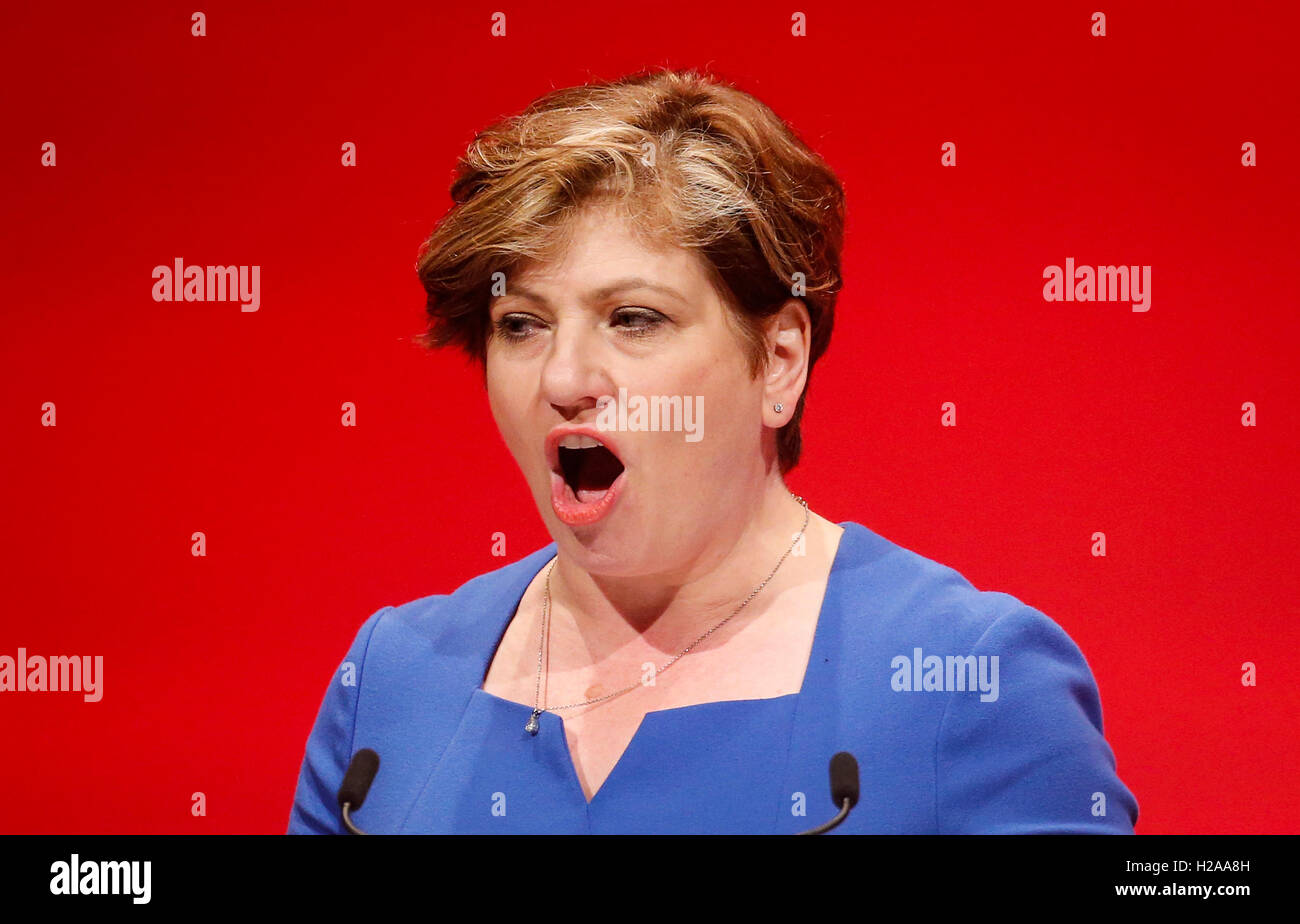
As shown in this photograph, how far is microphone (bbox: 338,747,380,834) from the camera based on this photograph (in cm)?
168

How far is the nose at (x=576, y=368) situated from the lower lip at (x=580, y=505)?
0.35 ft

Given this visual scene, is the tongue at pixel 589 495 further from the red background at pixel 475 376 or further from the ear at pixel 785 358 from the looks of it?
the red background at pixel 475 376

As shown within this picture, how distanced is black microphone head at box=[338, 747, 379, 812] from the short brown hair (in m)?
0.53

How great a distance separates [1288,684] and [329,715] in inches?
57.4

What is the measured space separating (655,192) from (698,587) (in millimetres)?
506

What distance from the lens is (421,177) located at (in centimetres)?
230

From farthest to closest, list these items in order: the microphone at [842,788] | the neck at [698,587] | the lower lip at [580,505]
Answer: the neck at [698,587], the lower lip at [580,505], the microphone at [842,788]

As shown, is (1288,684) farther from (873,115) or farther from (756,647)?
(873,115)

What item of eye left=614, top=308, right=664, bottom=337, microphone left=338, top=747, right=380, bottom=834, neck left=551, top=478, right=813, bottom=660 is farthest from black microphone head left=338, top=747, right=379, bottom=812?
eye left=614, top=308, right=664, bottom=337

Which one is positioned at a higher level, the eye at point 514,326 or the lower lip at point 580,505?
the eye at point 514,326

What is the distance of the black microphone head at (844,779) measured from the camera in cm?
147

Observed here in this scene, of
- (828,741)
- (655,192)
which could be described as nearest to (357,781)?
(828,741)

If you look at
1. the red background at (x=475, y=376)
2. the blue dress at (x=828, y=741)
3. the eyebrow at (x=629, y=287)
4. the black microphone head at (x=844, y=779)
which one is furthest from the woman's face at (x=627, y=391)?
the red background at (x=475, y=376)

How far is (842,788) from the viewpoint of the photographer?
148cm
